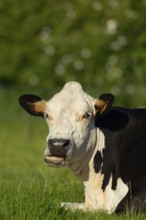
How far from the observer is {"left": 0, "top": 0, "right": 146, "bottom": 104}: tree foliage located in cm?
2338

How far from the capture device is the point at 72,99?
855 centimetres

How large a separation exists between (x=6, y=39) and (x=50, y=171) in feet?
46.2

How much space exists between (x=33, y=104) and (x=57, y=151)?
1046 millimetres

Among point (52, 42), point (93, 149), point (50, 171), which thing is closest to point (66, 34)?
point (52, 42)

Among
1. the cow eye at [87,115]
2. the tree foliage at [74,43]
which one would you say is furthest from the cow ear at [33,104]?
the tree foliage at [74,43]

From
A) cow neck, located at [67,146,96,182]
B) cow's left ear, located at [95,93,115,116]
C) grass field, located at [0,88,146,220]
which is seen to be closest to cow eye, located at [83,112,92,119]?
cow's left ear, located at [95,93,115,116]

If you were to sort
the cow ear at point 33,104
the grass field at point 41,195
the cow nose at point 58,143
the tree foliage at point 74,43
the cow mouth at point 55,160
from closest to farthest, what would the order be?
1. the grass field at point 41,195
2. the cow nose at point 58,143
3. the cow mouth at point 55,160
4. the cow ear at point 33,104
5. the tree foliage at point 74,43

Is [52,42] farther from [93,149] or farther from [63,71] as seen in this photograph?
[93,149]

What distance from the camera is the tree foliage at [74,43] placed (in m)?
23.4

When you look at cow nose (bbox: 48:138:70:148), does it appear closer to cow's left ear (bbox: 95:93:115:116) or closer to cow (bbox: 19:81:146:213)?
cow (bbox: 19:81:146:213)

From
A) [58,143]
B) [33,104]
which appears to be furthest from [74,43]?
[58,143]

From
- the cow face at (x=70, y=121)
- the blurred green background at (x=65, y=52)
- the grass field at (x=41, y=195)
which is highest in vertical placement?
the blurred green background at (x=65, y=52)

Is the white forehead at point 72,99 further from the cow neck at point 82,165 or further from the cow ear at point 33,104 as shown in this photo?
the cow neck at point 82,165

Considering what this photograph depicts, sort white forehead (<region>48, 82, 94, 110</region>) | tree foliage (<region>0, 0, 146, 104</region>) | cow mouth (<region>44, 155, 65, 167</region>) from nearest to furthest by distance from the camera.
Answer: cow mouth (<region>44, 155, 65, 167</region>), white forehead (<region>48, 82, 94, 110</region>), tree foliage (<region>0, 0, 146, 104</region>)
